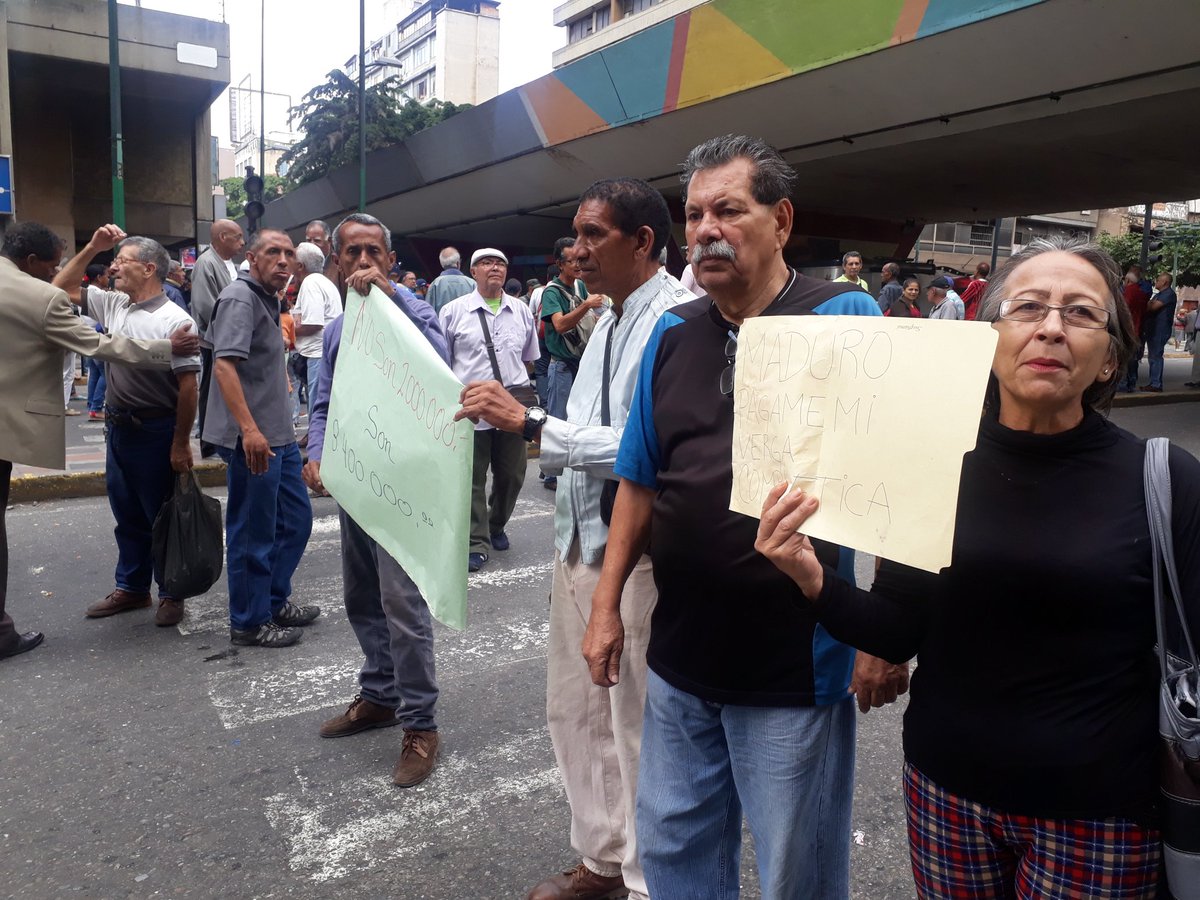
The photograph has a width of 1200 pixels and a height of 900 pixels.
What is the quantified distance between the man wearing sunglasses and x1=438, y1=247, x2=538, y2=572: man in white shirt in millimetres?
3752

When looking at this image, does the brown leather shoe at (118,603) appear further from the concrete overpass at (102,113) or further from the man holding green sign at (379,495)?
the concrete overpass at (102,113)

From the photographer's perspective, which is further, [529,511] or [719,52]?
[719,52]

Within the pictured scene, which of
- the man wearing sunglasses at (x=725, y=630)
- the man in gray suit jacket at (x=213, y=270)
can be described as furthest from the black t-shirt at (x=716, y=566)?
the man in gray suit jacket at (x=213, y=270)

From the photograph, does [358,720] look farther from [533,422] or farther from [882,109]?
[882,109]

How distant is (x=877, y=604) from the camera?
163 cm

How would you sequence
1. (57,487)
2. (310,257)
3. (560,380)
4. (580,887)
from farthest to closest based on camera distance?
(310,257) < (560,380) < (57,487) < (580,887)

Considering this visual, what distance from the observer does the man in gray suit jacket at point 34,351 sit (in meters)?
4.21

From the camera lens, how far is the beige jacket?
420cm

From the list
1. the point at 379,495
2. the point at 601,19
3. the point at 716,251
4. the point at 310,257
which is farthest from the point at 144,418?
the point at 601,19

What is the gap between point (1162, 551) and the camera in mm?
1378

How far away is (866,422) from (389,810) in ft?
7.55

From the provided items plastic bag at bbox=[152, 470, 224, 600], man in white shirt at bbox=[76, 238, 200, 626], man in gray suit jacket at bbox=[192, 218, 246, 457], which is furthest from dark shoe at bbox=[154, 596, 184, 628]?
man in gray suit jacket at bbox=[192, 218, 246, 457]

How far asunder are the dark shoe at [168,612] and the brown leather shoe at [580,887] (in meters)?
2.93

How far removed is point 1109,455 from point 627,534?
0.99 m
